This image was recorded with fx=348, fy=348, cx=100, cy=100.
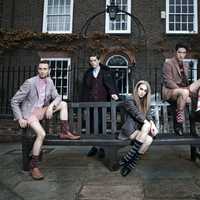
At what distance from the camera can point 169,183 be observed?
4.84m

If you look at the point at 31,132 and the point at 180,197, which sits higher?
the point at 31,132

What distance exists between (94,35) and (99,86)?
10105 millimetres

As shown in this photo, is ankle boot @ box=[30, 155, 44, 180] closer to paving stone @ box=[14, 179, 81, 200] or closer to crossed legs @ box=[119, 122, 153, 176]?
paving stone @ box=[14, 179, 81, 200]

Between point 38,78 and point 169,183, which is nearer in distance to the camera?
point 169,183

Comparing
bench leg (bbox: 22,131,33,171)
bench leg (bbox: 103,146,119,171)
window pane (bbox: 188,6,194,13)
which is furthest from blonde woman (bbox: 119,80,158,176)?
window pane (bbox: 188,6,194,13)

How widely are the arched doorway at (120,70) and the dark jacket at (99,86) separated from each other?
8207 millimetres

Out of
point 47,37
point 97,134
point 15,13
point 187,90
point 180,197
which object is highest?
point 15,13

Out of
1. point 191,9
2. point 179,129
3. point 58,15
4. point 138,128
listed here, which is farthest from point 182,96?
point 58,15

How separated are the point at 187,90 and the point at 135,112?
108 cm

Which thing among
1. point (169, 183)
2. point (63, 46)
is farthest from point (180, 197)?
point (63, 46)

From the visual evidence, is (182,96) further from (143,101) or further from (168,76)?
(143,101)

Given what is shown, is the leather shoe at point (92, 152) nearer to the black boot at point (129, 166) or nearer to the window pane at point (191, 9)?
the black boot at point (129, 166)

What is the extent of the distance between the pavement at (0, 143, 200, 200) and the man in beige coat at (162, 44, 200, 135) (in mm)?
813

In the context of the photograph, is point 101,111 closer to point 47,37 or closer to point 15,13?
point 47,37
